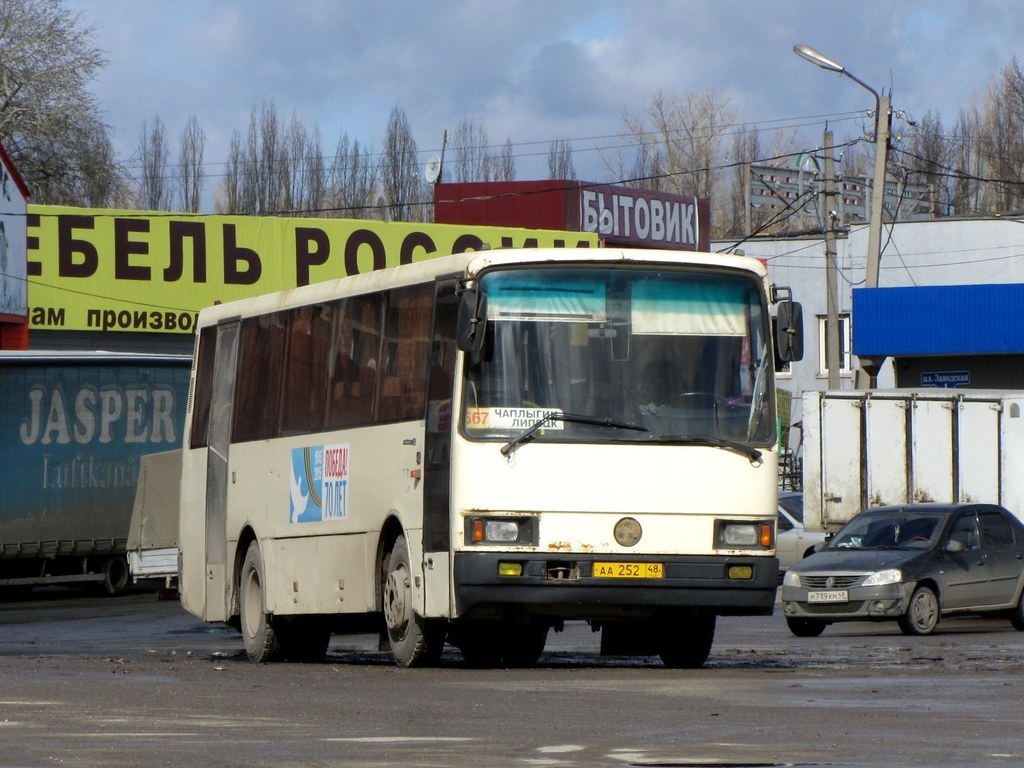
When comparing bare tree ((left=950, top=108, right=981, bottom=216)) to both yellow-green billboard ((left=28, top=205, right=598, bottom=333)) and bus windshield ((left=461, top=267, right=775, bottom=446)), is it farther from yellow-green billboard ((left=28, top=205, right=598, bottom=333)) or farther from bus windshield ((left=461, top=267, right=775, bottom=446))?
bus windshield ((left=461, top=267, right=775, bottom=446))

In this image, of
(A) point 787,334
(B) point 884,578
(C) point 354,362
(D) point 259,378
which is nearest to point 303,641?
(D) point 259,378

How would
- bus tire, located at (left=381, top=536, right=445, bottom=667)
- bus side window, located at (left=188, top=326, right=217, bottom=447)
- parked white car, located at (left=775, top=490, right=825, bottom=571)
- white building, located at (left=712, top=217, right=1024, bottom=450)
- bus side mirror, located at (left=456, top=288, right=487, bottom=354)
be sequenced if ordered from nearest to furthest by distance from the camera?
bus side mirror, located at (left=456, top=288, right=487, bottom=354), bus tire, located at (left=381, top=536, right=445, bottom=667), bus side window, located at (left=188, top=326, right=217, bottom=447), parked white car, located at (left=775, top=490, right=825, bottom=571), white building, located at (left=712, top=217, right=1024, bottom=450)

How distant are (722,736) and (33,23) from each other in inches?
2309

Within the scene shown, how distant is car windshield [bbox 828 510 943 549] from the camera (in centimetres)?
2242

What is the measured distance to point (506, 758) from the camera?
8086mm

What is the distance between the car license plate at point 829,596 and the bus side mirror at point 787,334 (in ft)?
25.2

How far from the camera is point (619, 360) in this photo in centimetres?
1392

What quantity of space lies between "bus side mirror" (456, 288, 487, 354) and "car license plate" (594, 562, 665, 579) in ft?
5.52

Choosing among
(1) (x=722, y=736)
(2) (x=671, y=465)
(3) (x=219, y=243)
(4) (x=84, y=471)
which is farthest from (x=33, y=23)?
(1) (x=722, y=736)

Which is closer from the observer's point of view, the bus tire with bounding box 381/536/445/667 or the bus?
the bus

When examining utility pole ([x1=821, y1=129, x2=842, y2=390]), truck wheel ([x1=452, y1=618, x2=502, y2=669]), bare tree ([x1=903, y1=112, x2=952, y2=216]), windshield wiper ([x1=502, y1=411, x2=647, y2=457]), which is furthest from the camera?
bare tree ([x1=903, y1=112, x2=952, y2=216])

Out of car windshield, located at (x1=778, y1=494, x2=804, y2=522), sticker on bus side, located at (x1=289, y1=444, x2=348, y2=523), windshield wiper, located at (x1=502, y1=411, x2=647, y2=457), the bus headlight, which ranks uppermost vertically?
windshield wiper, located at (x1=502, y1=411, x2=647, y2=457)

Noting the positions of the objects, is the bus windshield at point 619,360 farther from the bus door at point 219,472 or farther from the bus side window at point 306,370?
the bus door at point 219,472

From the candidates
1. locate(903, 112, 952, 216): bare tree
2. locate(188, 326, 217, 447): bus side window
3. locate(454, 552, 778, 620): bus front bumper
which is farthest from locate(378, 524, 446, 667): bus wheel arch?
locate(903, 112, 952, 216): bare tree
